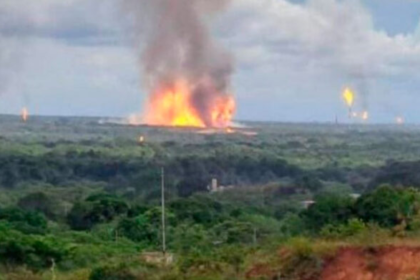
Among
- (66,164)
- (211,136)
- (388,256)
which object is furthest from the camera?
(211,136)

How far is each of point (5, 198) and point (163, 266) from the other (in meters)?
37.3

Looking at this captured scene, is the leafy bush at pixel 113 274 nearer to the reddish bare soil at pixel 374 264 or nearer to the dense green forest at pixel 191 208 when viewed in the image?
the dense green forest at pixel 191 208

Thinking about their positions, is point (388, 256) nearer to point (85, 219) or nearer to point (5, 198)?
point (85, 219)

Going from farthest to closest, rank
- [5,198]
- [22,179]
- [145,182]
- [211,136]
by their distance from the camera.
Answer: [211,136] → [22,179] → [145,182] → [5,198]

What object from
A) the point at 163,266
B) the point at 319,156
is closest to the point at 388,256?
the point at 163,266

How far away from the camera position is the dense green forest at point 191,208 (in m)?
23.4

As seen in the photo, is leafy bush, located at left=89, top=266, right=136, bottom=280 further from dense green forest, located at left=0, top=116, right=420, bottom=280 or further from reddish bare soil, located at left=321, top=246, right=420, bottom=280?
reddish bare soil, located at left=321, top=246, right=420, bottom=280

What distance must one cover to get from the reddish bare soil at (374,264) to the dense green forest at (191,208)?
41cm

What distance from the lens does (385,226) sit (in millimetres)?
29281

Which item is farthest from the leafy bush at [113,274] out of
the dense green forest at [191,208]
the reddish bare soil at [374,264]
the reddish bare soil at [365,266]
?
the reddish bare soil at [374,264]

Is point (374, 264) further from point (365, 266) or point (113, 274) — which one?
point (113, 274)

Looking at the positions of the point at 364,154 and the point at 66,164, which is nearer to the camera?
the point at 66,164

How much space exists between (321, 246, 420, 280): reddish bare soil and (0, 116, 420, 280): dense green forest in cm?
41

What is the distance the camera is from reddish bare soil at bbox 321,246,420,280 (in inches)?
820
